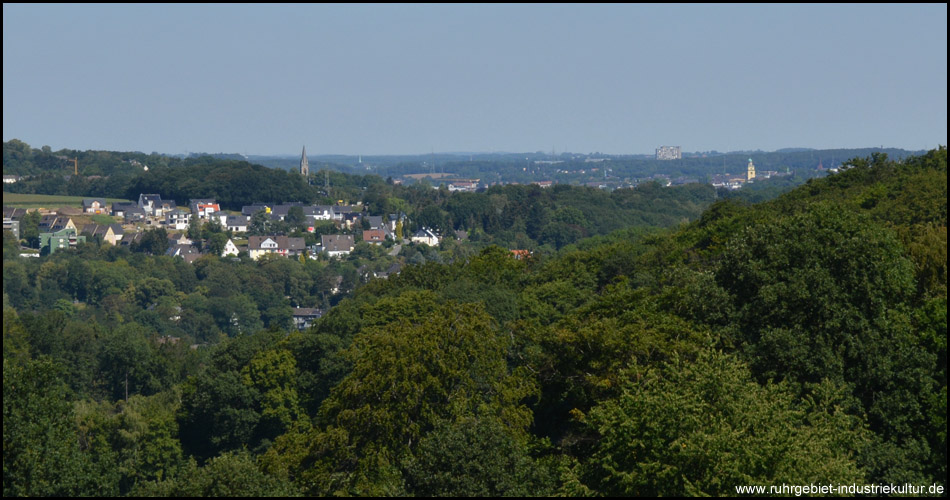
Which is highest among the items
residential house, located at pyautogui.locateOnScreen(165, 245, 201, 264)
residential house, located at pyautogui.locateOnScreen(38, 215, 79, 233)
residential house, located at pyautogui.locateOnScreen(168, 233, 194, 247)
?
residential house, located at pyautogui.locateOnScreen(38, 215, 79, 233)

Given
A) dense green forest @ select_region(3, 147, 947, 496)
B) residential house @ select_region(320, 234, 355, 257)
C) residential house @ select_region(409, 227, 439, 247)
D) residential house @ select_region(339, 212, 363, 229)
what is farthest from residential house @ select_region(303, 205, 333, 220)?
dense green forest @ select_region(3, 147, 947, 496)

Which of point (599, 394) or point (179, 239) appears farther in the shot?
point (179, 239)

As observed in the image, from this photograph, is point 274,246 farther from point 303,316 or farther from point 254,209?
point 303,316

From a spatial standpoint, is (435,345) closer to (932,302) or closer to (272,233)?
(932,302)

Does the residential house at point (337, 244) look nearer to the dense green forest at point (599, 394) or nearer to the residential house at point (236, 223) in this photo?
the residential house at point (236, 223)

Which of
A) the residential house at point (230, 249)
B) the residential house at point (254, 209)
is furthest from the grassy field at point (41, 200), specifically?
the residential house at point (230, 249)

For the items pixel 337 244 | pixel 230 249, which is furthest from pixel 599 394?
pixel 337 244

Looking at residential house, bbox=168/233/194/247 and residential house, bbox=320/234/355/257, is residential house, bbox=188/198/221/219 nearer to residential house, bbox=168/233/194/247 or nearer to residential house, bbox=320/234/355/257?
residential house, bbox=168/233/194/247
